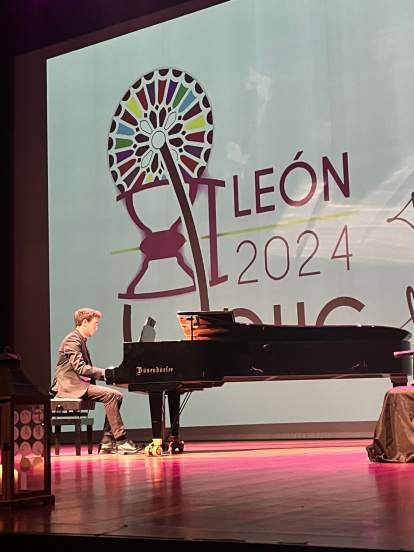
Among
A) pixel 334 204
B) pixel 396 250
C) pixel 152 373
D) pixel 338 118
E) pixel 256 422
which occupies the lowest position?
pixel 256 422

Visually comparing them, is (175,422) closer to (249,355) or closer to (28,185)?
(249,355)

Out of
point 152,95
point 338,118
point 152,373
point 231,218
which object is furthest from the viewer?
point 152,95

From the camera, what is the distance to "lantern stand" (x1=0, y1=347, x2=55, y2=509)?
7.89ft

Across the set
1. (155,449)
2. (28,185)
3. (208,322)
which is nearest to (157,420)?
(155,449)

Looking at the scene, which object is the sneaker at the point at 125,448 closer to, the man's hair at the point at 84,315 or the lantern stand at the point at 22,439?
the man's hair at the point at 84,315

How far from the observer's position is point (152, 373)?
205 inches

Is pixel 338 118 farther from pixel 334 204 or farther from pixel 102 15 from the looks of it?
pixel 102 15

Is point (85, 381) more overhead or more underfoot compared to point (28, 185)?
more underfoot

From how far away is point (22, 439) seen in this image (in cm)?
246

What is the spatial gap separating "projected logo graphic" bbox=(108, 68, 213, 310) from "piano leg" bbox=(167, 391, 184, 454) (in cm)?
140

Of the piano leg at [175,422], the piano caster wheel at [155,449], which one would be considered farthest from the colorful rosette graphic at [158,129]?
the piano caster wheel at [155,449]

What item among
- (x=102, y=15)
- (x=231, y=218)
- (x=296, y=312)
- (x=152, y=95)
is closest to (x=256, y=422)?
(x=296, y=312)

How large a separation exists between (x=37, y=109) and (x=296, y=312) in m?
3.94

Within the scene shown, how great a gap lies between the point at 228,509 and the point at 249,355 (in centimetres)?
296
